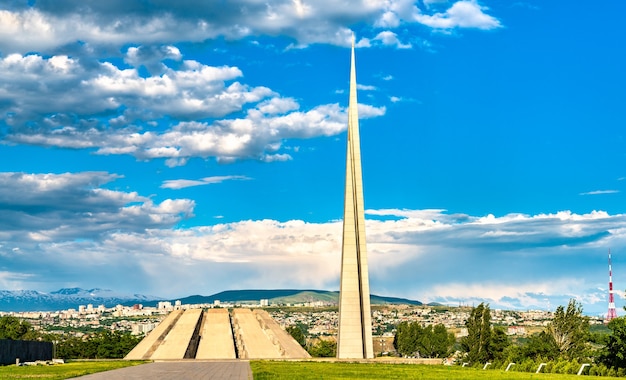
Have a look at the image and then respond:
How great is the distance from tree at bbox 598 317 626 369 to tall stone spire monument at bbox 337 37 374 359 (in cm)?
2285

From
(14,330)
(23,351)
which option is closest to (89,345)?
(14,330)

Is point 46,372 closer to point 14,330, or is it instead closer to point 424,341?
point 14,330

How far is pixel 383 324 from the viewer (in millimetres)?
156625

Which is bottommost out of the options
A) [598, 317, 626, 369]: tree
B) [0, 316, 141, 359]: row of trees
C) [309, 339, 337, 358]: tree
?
[309, 339, 337, 358]: tree

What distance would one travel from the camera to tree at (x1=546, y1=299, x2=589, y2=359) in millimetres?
52625

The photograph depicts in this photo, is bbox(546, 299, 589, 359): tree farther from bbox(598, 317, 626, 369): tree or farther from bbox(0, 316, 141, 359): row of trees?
bbox(0, 316, 141, 359): row of trees

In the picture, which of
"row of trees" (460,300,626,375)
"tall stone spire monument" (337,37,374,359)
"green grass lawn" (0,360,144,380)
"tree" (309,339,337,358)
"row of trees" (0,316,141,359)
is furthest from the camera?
"tree" (309,339,337,358)

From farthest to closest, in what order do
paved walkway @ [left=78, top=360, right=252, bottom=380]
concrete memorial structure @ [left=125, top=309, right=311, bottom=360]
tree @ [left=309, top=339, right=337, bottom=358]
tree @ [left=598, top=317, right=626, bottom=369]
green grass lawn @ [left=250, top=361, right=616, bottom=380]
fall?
tree @ [left=309, top=339, right=337, bottom=358]
concrete memorial structure @ [left=125, top=309, right=311, bottom=360]
tree @ [left=598, top=317, right=626, bottom=369]
paved walkway @ [left=78, top=360, right=252, bottom=380]
green grass lawn @ [left=250, top=361, right=616, bottom=380]

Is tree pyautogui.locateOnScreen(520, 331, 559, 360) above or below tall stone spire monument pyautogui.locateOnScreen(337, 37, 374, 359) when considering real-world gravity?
below

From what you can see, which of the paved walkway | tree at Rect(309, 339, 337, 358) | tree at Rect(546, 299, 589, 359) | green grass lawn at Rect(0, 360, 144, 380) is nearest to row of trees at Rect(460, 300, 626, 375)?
tree at Rect(546, 299, 589, 359)

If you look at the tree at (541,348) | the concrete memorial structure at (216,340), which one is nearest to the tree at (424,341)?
the concrete memorial structure at (216,340)

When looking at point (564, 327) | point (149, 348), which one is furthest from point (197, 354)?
point (564, 327)

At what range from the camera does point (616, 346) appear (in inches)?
1401

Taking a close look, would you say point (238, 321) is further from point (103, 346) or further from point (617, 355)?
point (617, 355)
